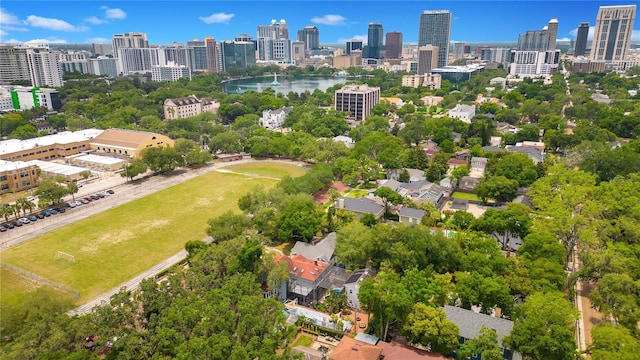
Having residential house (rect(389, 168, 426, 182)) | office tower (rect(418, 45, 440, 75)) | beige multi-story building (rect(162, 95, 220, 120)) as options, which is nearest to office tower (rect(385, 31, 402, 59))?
office tower (rect(418, 45, 440, 75))

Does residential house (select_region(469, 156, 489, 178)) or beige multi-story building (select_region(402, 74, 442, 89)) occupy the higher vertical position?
beige multi-story building (select_region(402, 74, 442, 89))

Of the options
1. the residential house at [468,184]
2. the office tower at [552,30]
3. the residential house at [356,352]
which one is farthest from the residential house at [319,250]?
the office tower at [552,30]

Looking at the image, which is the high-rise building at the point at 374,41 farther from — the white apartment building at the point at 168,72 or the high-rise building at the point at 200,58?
the white apartment building at the point at 168,72

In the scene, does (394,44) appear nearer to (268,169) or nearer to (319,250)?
(268,169)

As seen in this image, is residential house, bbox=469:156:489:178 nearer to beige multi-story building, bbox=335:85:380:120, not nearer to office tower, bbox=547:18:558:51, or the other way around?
beige multi-story building, bbox=335:85:380:120

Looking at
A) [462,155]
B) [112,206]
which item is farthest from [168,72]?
[462,155]

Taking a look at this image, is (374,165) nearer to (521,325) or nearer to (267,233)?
(267,233)
